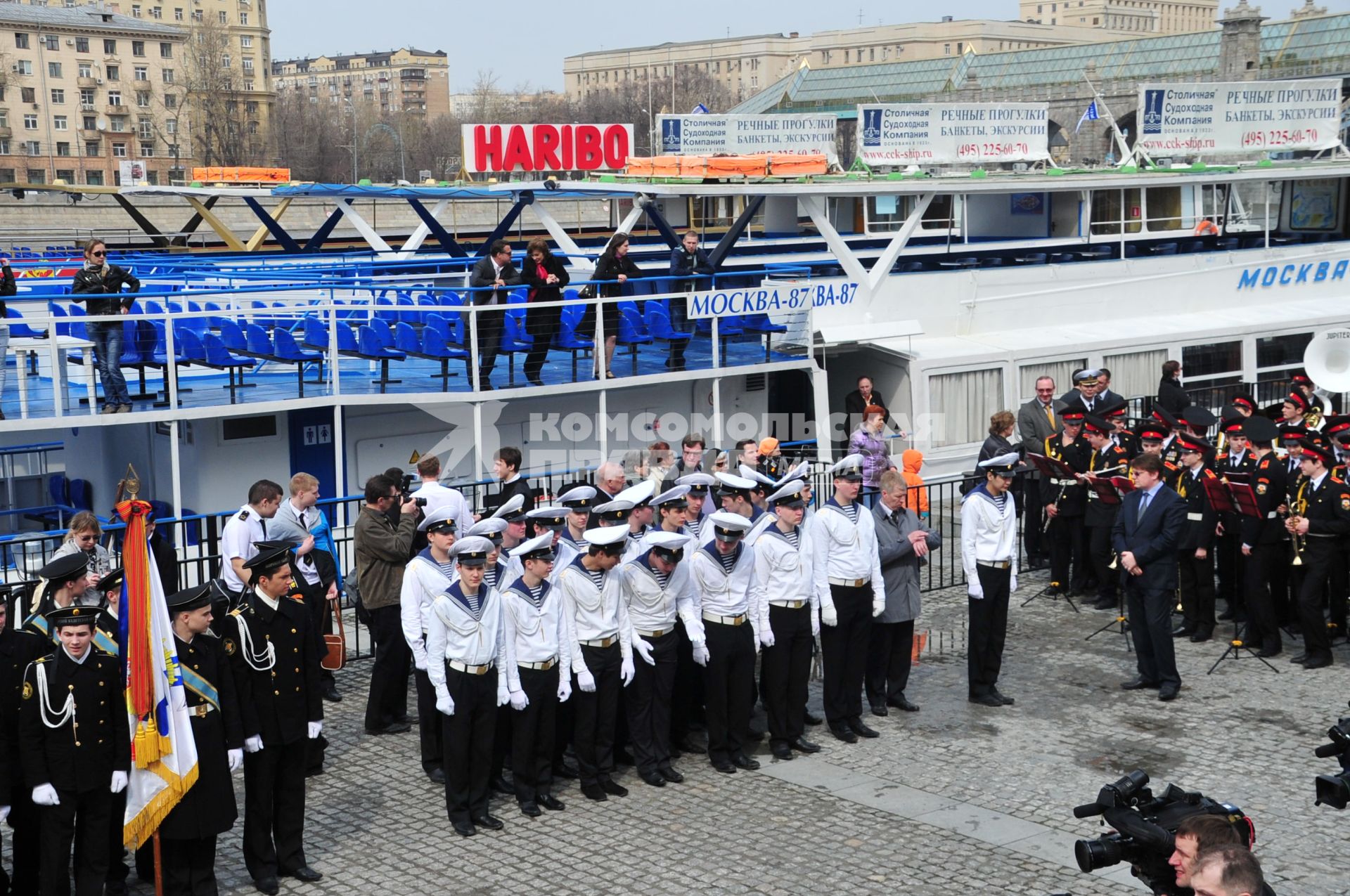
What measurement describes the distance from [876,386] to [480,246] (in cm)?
849

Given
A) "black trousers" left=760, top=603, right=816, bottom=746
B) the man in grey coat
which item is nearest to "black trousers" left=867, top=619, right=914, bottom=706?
the man in grey coat

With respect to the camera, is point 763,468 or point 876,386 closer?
point 763,468

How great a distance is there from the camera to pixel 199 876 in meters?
7.86

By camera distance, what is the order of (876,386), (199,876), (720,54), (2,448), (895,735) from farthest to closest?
1. (720,54)
2. (876,386)
3. (2,448)
4. (895,735)
5. (199,876)

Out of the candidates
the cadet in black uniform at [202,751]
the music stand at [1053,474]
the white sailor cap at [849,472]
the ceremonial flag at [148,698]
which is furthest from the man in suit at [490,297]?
the ceremonial flag at [148,698]

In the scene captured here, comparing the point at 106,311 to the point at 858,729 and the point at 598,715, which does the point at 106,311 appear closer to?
the point at 598,715

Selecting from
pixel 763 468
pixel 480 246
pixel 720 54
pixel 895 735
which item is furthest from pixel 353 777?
pixel 720 54

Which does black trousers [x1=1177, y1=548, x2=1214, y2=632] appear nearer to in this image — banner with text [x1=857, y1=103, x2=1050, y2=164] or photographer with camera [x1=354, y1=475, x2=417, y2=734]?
photographer with camera [x1=354, y1=475, x2=417, y2=734]

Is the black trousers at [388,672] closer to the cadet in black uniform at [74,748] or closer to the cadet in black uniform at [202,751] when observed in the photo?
the cadet in black uniform at [202,751]

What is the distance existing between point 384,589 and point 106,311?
6236 millimetres

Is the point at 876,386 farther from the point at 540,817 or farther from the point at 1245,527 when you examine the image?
the point at 540,817

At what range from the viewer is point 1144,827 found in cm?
540

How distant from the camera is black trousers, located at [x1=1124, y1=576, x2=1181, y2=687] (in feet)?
37.1

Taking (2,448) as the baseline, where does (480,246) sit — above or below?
above
